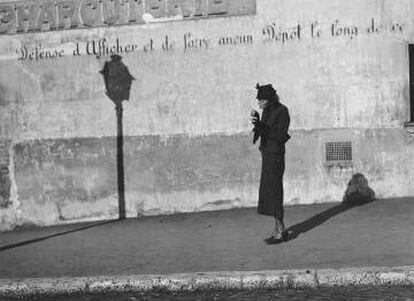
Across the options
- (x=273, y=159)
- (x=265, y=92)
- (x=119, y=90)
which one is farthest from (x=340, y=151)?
(x=119, y=90)

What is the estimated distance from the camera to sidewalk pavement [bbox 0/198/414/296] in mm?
6535

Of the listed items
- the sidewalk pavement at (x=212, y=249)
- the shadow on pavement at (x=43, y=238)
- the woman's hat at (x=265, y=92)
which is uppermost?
the woman's hat at (x=265, y=92)

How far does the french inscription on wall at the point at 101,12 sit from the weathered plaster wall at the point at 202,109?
0.14 m

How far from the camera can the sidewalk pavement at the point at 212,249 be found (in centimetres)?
654

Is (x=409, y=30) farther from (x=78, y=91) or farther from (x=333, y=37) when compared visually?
(x=78, y=91)

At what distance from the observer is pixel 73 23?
10.7 metres

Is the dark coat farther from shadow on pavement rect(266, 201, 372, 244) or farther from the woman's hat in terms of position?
shadow on pavement rect(266, 201, 372, 244)

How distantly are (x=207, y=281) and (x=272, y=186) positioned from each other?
158 centimetres

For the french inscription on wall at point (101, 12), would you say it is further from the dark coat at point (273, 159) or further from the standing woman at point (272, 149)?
the dark coat at point (273, 159)

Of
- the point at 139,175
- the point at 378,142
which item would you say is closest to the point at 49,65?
the point at 139,175

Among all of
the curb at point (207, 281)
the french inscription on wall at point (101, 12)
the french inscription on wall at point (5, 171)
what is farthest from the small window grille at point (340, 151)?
the french inscription on wall at point (5, 171)

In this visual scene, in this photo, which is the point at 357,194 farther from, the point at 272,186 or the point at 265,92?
the point at 265,92

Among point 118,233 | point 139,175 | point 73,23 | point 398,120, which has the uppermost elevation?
point 73,23

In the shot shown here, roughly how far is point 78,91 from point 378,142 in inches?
190
